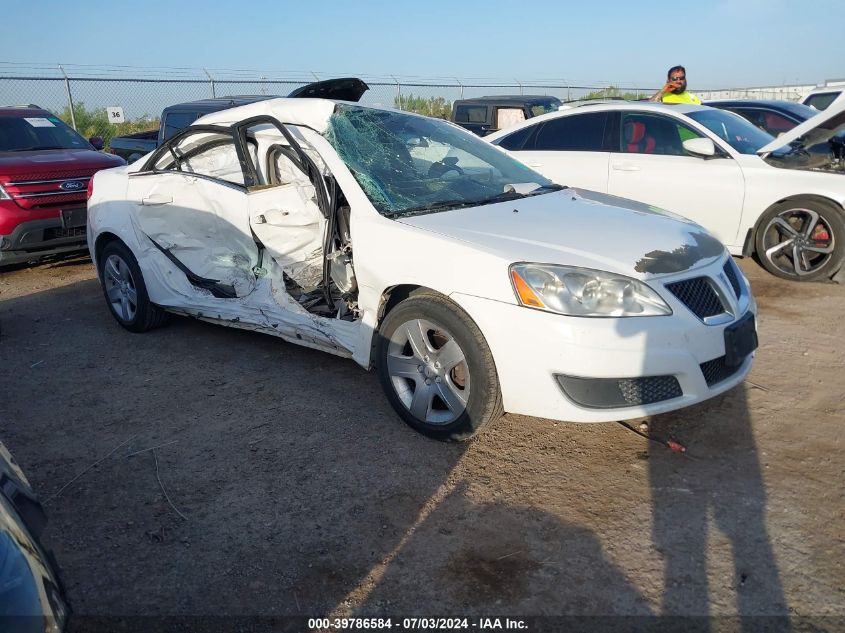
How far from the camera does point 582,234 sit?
3.52 metres

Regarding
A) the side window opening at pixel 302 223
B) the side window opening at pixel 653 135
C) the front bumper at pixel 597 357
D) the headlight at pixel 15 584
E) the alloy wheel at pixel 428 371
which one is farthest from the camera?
the side window opening at pixel 653 135

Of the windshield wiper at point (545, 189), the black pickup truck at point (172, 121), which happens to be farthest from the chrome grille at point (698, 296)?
the black pickup truck at point (172, 121)

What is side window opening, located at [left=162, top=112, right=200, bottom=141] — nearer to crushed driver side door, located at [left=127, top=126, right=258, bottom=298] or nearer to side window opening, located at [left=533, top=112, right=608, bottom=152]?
side window opening, located at [left=533, top=112, right=608, bottom=152]

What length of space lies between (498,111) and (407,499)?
442 inches

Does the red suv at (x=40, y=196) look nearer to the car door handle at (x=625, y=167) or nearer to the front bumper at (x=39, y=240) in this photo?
the front bumper at (x=39, y=240)

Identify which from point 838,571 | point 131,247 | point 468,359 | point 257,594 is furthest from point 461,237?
point 131,247

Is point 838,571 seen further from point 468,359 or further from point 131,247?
point 131,247

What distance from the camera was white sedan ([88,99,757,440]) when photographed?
3.16m

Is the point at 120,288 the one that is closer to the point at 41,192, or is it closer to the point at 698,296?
the point at 41,192

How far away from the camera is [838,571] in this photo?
8.45 ft

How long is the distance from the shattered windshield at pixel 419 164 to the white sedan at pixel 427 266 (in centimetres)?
1

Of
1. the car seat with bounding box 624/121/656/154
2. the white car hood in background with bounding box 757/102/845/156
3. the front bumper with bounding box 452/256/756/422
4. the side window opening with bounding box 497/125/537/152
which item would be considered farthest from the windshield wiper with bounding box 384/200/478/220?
the side window opening with bounding box 497/125/537/152

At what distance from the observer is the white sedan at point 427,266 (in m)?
3.16

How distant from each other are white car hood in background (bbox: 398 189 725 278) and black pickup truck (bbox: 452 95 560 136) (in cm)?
918
